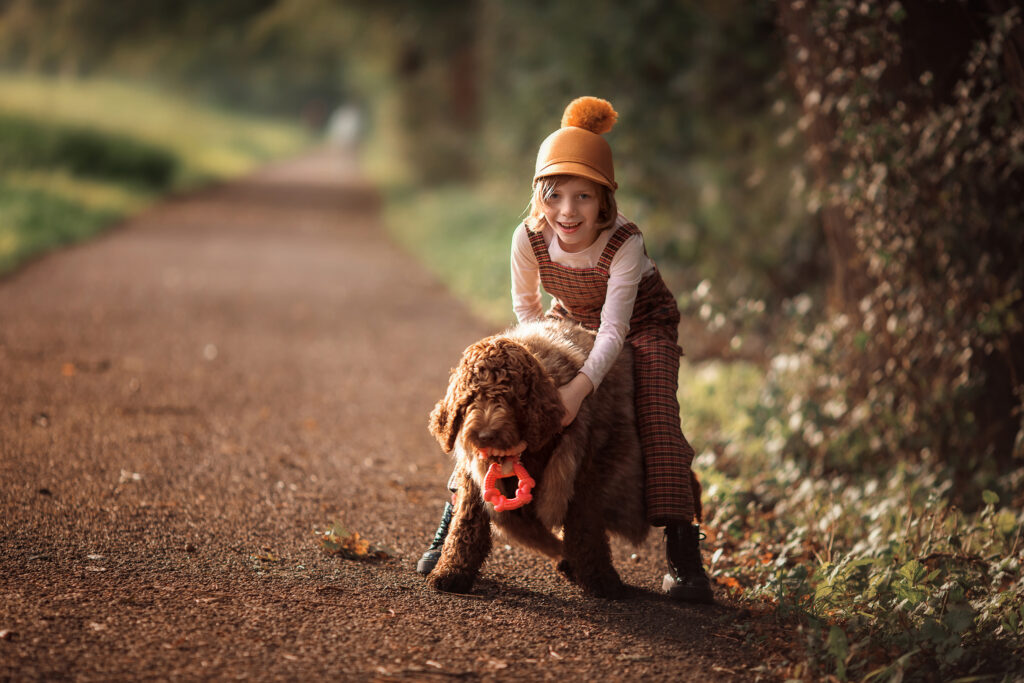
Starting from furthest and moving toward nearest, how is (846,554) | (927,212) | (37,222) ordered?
1. (37,222)
2. (927,212)
3. (846,554)

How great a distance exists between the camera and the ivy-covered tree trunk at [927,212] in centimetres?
504

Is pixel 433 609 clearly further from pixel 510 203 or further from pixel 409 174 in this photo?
pixel 409 174

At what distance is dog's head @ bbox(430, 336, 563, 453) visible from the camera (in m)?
3.31

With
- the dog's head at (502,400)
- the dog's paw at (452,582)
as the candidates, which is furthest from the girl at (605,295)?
the dog's paw at (452,582)

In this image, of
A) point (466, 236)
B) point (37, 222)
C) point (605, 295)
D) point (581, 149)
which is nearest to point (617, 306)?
point (605, 295)

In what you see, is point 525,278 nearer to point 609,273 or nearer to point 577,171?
point 609,273

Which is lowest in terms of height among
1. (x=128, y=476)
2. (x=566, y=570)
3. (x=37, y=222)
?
(x=566, y=570)

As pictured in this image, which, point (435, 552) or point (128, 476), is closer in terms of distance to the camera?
point (435, 552)

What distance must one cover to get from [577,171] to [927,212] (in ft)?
8.62

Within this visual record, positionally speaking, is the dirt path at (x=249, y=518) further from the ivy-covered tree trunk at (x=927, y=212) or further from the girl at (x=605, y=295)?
the ivy-covered tree trunk at (x=927, y=212)

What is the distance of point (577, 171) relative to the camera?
350 cm

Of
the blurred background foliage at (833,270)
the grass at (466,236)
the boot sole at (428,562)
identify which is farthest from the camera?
the grass at (466,236)

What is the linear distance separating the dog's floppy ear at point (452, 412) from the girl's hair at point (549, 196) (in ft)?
2.18

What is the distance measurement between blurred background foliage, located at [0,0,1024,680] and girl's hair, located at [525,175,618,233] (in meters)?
1.43
